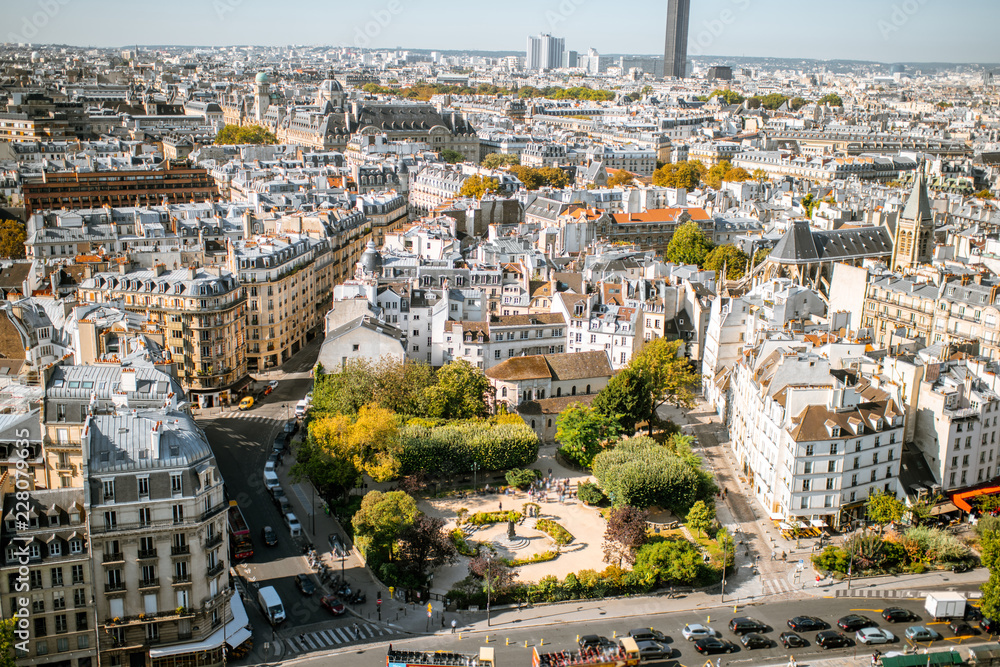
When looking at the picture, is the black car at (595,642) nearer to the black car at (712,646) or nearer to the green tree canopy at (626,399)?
the black car at (712,646)

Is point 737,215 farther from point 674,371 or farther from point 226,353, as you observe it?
point 226,353

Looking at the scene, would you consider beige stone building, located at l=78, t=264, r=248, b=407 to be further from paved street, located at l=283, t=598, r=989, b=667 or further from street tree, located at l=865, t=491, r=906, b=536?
street tree, located at l=865, t=491, r=906, b=536

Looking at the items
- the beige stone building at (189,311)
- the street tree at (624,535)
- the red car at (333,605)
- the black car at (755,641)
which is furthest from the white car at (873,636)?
the beige stone building at (189,311)

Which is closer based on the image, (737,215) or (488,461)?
(488,461)

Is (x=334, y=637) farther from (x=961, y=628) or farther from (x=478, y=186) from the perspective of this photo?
(x=478, y=186)

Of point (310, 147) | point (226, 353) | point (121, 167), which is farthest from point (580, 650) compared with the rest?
point (310, 147)

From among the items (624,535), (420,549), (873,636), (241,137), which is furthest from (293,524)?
(241,137)

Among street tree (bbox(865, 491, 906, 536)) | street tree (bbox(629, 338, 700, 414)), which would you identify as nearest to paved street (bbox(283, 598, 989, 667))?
street tree (bbox(865, 491, 906, 536))
